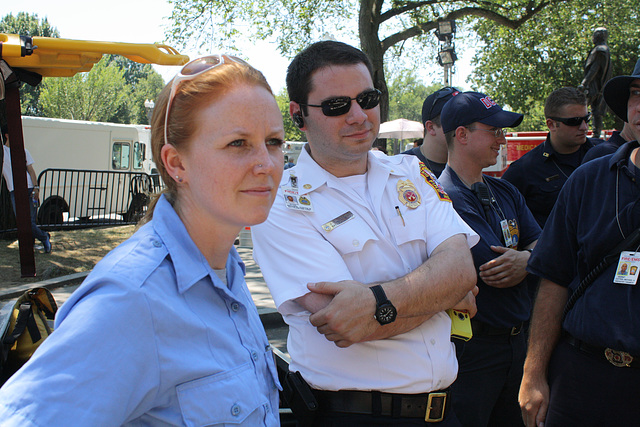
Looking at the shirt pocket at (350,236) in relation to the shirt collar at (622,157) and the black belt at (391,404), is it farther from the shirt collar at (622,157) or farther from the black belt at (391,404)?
the shirt collar at (622,157)

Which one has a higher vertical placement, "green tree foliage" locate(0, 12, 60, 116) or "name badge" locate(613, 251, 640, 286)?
"green tree foliage" locate(0, 12, 60, 116)

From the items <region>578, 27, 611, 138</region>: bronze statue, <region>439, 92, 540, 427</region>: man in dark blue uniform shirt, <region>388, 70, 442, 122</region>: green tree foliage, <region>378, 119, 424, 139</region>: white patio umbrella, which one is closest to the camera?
<region>439, 92, 540, 427</region>: man in dark blue uniform shirt

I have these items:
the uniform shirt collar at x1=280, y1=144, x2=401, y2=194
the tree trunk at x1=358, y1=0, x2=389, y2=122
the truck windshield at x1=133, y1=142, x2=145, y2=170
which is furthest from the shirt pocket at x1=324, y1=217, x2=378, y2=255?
the truck windshield at x1=133, y1=142, x2=145, y2=170

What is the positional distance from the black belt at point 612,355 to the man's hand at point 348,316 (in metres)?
1.00

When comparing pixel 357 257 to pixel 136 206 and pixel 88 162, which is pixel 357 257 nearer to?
pixel 136 206

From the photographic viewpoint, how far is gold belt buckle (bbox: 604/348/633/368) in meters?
2.08

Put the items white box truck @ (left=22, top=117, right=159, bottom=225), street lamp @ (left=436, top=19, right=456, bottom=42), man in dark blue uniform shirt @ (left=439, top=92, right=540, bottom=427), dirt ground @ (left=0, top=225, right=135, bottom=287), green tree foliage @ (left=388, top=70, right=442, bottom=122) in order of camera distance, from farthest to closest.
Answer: green tree foliage @ (left=388, top=70, right=442, bottom=122), white box truck @ (left=22, top=117, right=159, bottom=225), street lamp @ (left=436, top=19, right=456, bottom=42), dirt ground @ (left=0, top=225, right=135, bottom=287), man in dark blue uniform shirt @ (left=439, top=92, right=540, bottom=427)

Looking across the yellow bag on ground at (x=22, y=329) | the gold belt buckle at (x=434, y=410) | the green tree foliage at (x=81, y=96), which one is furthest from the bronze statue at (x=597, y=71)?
the green tree foliage at (x=81, y=96)

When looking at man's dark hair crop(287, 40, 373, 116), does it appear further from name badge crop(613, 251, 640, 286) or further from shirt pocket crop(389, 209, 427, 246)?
name badge crop(613, 251, 640, 286)

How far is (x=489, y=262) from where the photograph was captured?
9.09 feet

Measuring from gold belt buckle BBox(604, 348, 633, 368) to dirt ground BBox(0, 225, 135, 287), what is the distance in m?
5.50

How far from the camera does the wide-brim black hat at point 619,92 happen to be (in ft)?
7.90

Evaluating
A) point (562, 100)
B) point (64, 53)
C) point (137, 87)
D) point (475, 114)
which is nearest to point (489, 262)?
point (475, 114)

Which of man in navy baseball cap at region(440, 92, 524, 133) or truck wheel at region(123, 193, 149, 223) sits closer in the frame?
man in navy baseball cap at region(440, 92, 524, 133)
